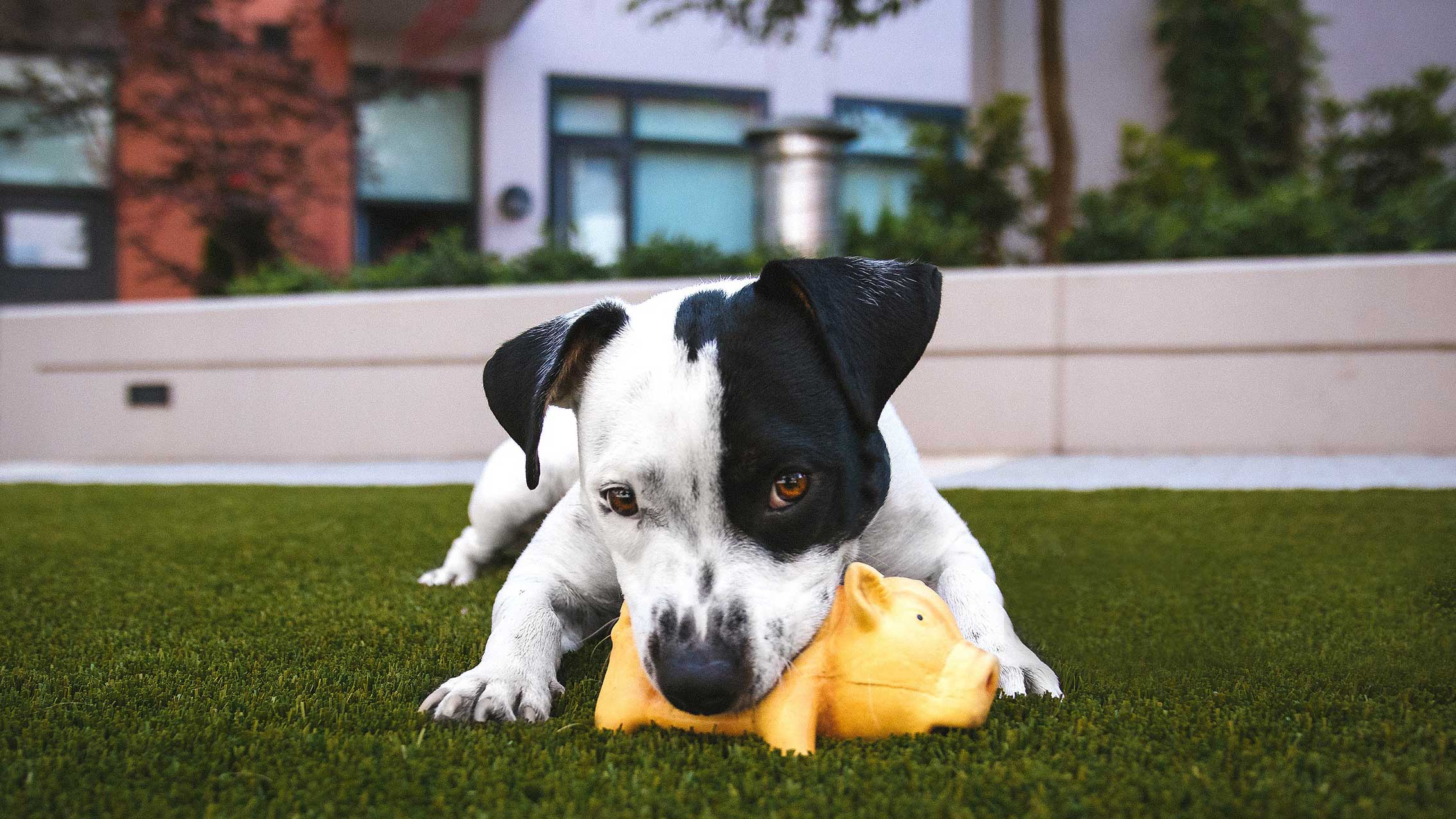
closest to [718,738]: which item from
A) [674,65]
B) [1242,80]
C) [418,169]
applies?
[418,169]

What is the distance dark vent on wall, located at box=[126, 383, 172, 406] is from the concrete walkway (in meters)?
0.51

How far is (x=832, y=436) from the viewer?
6.73 feet

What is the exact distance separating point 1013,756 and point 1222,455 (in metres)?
5.95

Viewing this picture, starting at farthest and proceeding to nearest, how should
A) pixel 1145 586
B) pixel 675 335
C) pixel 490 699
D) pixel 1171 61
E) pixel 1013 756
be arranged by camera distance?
pixel 1171 61 < pixel 1145 586 < pixel 675 335 < pixel 490 699 < pixel 1013 756

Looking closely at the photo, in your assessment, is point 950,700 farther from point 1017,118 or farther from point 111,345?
point 1017,118

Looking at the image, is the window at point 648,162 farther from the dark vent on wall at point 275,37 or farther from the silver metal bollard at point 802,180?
the silver metal bollard at point 802,180

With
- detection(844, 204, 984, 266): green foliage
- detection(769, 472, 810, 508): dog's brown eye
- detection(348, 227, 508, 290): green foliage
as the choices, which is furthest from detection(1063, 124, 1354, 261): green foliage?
detection(769, 472, 810, 508): dog's brown eye

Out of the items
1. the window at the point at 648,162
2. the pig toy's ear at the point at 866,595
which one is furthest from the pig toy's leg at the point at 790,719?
the window at the point at 648,162

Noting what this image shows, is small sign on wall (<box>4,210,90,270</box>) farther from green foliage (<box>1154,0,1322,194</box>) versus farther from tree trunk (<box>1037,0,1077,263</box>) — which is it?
green foliage (<box>1154,0,1322,194</box>)

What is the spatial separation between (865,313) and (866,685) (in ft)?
2.49

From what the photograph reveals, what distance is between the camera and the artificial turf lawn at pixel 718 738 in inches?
58.6

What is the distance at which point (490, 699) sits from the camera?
191 cm

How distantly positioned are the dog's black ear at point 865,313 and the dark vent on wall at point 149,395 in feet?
24.4

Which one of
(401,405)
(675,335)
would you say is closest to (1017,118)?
(401,405)
